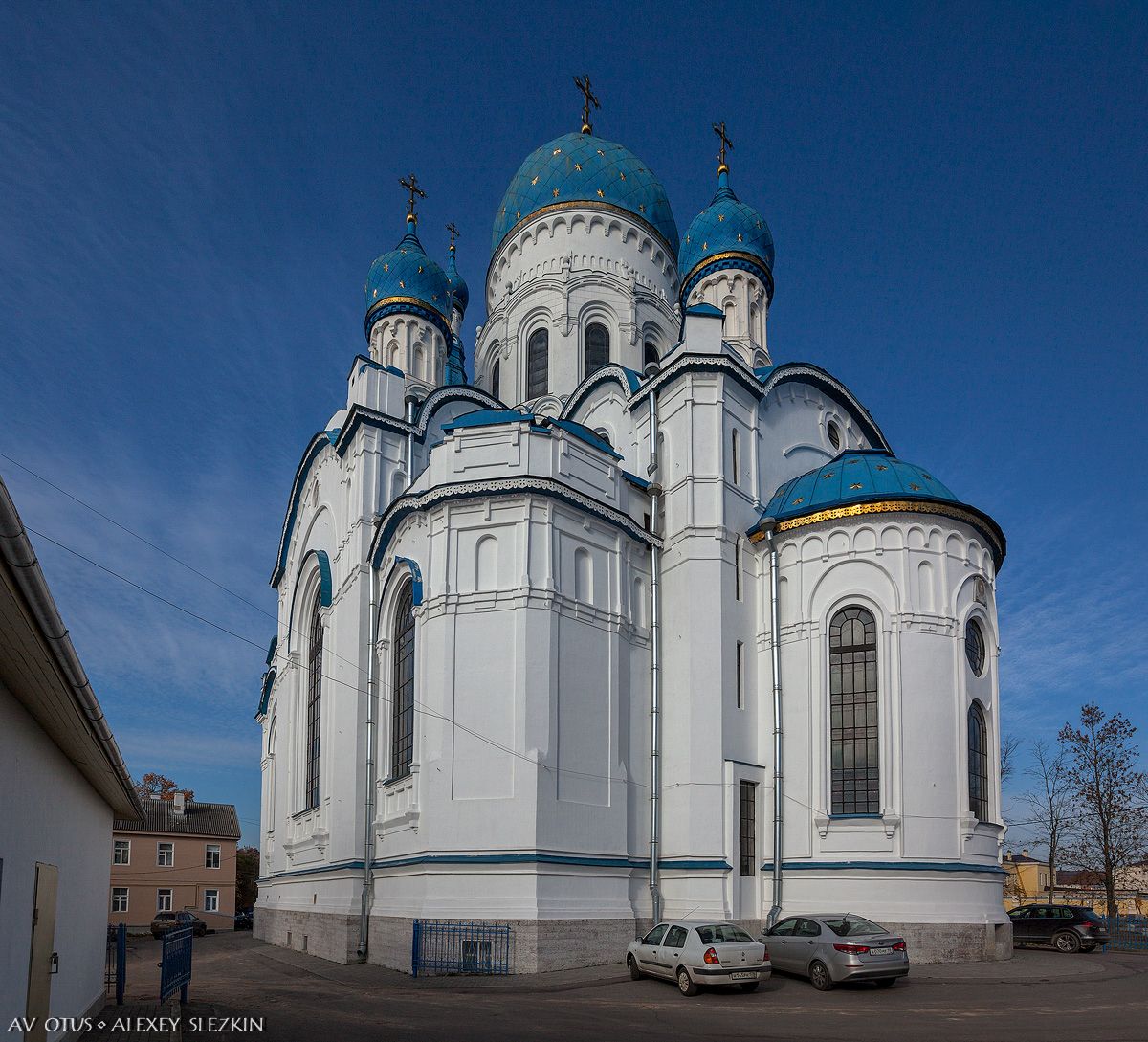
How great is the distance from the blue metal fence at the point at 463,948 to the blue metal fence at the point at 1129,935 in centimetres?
1533

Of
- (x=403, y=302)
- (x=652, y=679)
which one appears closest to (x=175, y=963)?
(x=652, y=679)

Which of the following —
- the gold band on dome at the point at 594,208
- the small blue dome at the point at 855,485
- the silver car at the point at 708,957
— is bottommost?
the silver car at the point at 708,957

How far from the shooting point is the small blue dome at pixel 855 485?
20.4 meters


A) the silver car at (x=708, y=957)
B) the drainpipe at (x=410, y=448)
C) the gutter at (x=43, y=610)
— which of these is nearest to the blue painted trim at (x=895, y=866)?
the silver car at (x=708, y=957)

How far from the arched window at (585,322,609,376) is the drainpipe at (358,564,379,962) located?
10.1 m

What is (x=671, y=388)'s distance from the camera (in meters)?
22.2

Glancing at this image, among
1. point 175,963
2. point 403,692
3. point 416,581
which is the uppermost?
point 416,581

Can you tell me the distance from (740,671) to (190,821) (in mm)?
33842

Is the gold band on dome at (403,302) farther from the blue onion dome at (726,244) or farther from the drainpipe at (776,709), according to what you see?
the drainpipe at (776,709)

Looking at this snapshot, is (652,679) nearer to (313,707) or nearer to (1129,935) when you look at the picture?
(313,707)

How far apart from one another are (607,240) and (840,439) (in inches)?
368

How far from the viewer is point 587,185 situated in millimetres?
30656

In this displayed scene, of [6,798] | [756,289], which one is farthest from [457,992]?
[756,289]

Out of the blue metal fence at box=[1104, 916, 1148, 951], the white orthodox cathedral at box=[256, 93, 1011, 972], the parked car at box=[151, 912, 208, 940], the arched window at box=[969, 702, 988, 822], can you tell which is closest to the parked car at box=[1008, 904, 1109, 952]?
the blue metal fence at box=[1104, 916, 1148, 951]
